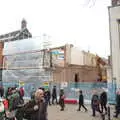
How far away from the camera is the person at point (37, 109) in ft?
19.0

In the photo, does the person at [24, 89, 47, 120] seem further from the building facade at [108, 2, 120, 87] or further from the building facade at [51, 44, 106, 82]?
the building facade at [51, 44, 106, 82]

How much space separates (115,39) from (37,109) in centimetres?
1996

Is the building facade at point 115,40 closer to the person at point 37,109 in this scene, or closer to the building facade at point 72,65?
the building facade at point 72,65

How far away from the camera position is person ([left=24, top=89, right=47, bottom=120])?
19.0 ft

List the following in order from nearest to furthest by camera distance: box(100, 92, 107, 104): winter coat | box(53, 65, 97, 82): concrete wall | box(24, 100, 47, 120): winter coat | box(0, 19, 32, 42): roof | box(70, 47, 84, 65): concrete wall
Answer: box(24, 100, 47, 120): winter coat
box(100, 92, 107, 104): winter coat
box(53, 65, 97, 82): concrete wall
box(70, 47, 84, 65): concrete wall
box(0, 19, 32, 42): roof

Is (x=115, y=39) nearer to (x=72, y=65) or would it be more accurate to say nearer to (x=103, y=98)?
(x=103, y=98)

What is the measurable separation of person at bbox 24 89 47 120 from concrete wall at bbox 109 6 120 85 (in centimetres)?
1872

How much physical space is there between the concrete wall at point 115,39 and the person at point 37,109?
18.7 metres

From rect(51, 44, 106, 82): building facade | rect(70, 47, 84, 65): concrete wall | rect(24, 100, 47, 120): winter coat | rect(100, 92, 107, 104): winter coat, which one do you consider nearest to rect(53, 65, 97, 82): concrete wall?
rect(51, 44, 106, 82): building facade

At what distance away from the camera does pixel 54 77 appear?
31531 mm

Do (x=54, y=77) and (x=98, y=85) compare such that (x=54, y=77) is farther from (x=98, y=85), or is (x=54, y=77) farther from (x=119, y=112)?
(x=119, y=112)

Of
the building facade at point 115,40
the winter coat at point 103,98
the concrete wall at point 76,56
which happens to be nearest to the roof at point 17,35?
the concrete wall at point 76,56

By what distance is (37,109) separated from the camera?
5.79 m

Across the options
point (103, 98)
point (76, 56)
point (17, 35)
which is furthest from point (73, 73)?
point (17, 35)
